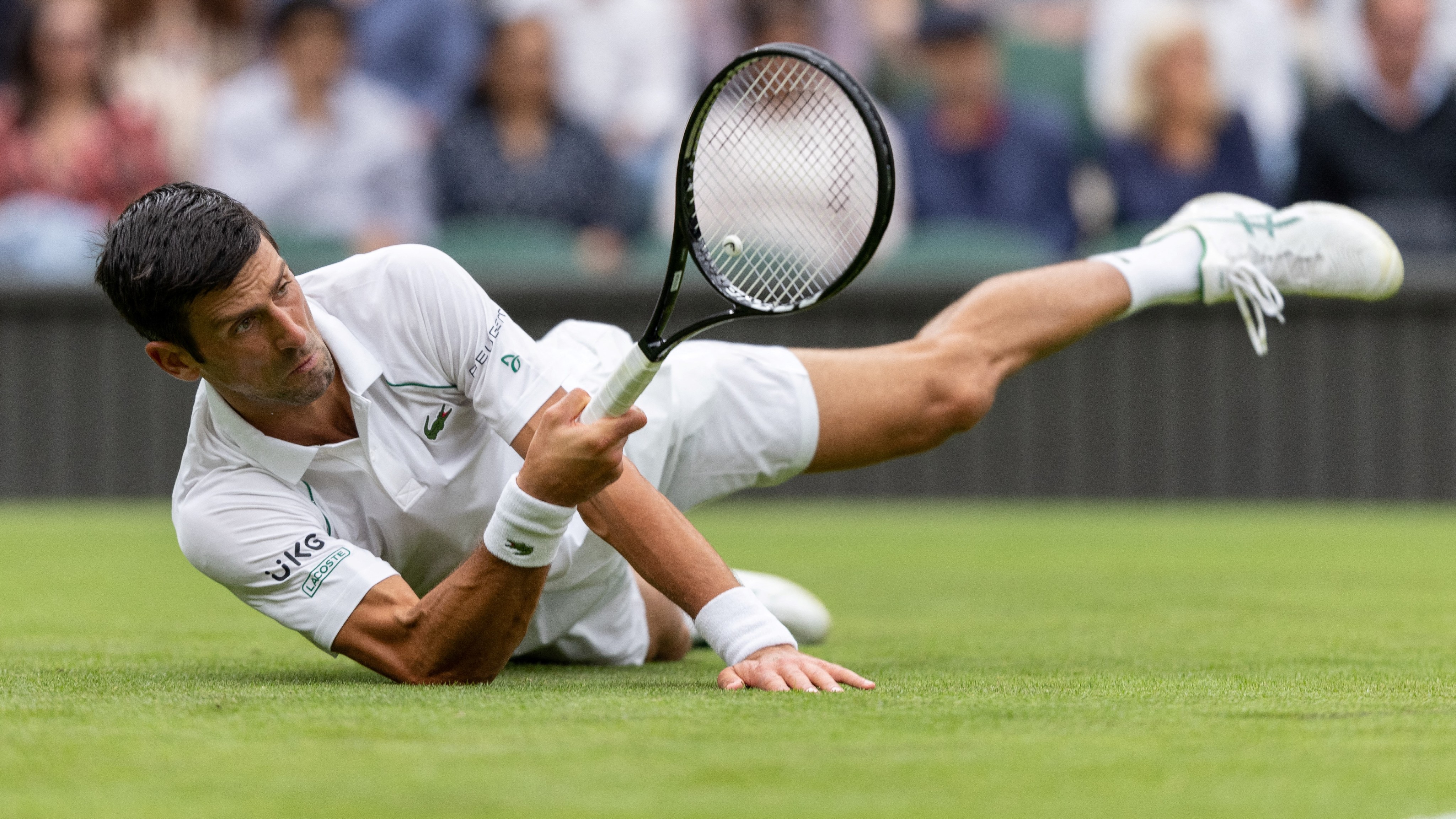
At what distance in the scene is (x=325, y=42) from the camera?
363 inches

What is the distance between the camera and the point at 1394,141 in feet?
30.0

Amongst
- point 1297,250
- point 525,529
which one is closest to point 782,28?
point 1297,250

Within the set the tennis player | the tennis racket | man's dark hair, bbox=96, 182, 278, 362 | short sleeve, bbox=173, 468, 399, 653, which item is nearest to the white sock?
the tennis player

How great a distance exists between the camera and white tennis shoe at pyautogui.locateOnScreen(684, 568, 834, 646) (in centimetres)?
408

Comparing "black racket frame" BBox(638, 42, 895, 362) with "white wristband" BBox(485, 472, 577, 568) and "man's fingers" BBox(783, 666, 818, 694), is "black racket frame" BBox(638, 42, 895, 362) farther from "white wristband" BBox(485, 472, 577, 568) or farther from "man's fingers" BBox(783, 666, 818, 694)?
"man's fingers" BBox(783, 666, 818, 694)

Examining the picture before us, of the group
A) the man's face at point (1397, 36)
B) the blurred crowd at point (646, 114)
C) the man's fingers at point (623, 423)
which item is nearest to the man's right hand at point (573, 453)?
the man's fingers at point (623, 423)

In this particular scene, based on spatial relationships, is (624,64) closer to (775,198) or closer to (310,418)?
(775,198)

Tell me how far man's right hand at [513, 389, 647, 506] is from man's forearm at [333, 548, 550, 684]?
8.6 inches

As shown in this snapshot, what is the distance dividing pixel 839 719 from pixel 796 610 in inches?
57.6

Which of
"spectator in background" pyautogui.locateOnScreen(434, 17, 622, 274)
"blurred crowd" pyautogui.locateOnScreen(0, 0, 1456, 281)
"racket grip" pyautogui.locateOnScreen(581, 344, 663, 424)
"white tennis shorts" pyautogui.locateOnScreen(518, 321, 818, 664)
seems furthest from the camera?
"blurred crowd" pyautogui.locateOnScreen(0, 0, 1456, 281)

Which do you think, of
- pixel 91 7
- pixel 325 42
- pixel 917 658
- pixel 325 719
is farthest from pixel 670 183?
pixel 325 719

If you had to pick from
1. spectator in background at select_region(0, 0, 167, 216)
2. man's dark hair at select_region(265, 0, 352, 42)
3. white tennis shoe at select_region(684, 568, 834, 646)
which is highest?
man's dark hair at select_region(265, 0, 352, 42)

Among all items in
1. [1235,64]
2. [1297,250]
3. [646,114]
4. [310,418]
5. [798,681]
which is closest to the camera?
[798,681]

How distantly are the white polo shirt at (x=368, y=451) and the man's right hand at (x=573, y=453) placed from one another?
10.3 inches
